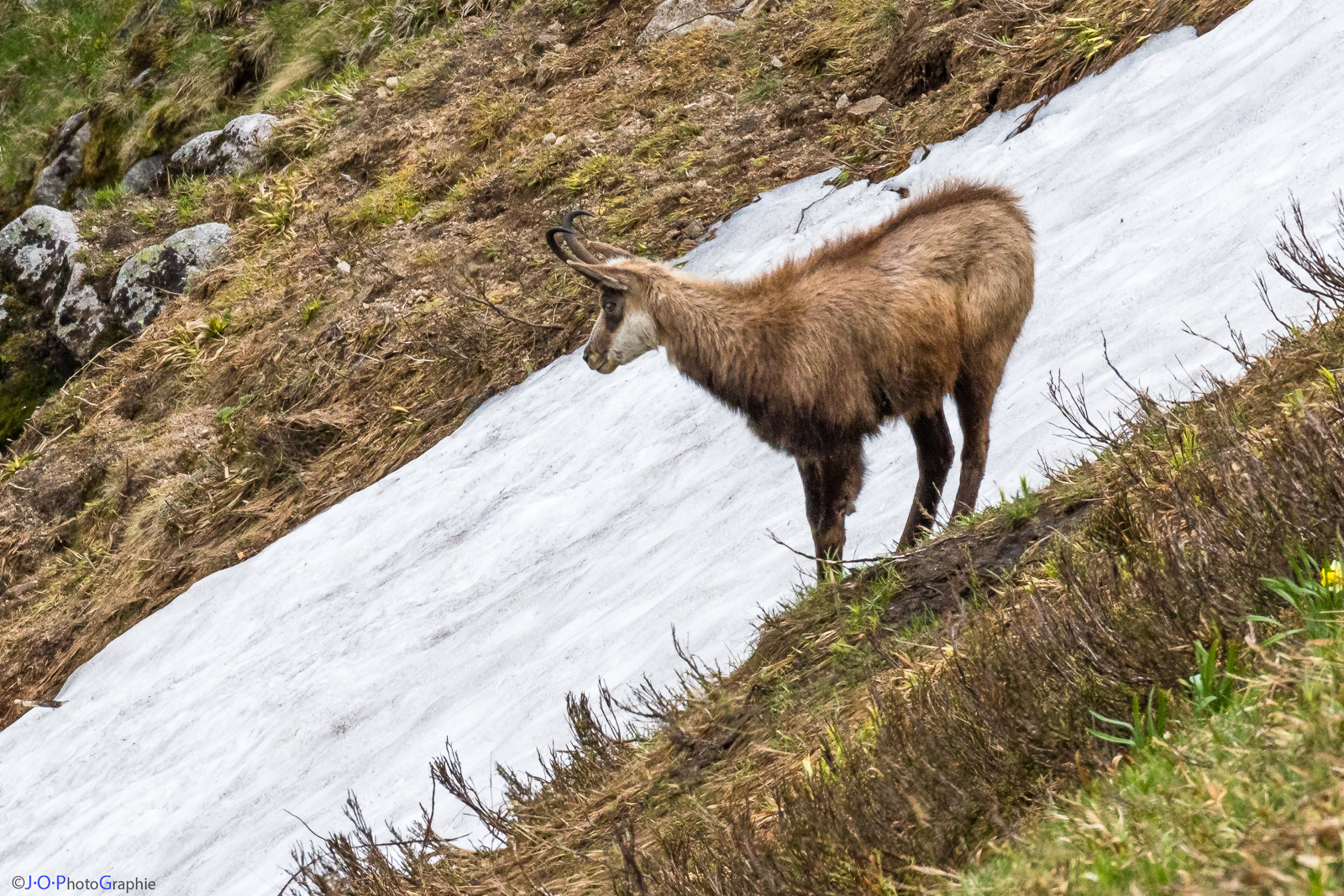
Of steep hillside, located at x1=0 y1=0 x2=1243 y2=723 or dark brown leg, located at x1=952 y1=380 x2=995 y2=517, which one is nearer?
dark brown leg, located at x1=952 y1=380 x2=995 y2=517

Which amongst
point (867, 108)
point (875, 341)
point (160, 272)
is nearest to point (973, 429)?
point (875, 341)

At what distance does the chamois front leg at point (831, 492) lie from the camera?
6.14m

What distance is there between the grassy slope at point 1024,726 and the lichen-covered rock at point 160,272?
1122cm

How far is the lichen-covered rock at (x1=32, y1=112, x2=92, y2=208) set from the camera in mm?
19781

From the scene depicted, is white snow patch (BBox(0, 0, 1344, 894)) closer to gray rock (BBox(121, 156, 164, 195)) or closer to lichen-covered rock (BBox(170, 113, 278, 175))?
lichen-covered rock (BBox(170, 113, 278, 175))

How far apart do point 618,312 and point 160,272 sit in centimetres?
1073

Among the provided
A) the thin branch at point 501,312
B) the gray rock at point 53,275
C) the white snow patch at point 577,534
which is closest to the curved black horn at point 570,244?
the white snow patch at point 577,534

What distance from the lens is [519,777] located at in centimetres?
621

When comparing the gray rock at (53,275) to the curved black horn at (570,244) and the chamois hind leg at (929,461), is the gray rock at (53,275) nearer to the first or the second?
the curved black horn at (570,244)

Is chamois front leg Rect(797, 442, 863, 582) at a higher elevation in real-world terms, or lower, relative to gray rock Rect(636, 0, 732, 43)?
lower

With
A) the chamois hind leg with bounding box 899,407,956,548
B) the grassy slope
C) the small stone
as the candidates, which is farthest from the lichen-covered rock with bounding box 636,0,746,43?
the grassy slope

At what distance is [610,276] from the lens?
260 inches

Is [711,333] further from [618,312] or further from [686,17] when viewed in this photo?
[686,17]

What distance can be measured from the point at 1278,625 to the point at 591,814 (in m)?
3.09
